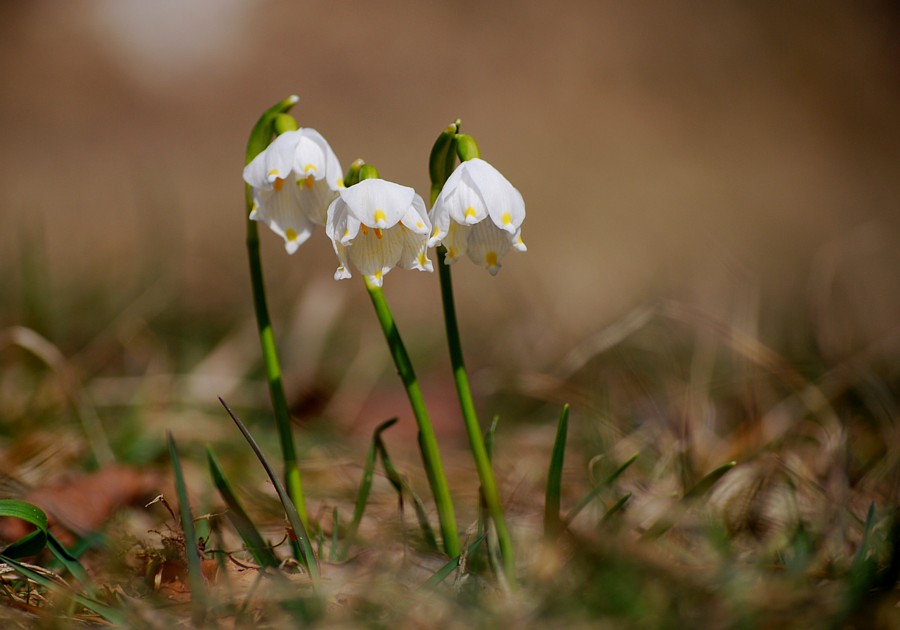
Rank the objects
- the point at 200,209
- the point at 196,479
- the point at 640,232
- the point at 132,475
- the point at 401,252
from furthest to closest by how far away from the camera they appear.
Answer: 1. the point at 640,232
2. the point at 200,209
3. the point at 196,479
4. the point at 132,475
5. the point at 401,252

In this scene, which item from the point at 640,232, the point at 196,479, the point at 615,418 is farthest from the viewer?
the point at 640,232

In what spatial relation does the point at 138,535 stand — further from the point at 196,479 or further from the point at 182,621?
the point at 182,621

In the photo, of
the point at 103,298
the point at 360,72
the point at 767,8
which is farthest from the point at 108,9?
the point at 767,8

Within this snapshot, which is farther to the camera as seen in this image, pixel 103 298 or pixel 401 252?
pixel 103 298

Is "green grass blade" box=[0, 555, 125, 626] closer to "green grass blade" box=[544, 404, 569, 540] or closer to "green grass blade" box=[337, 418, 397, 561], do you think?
"green grass blade" box=[337, 418, 397, 561]

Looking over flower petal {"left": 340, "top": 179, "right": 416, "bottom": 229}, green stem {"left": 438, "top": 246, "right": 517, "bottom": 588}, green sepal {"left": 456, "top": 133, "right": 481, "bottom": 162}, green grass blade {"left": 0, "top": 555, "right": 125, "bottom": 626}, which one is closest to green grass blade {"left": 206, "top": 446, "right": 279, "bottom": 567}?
green grass blade {"left": 0, "top": 555, "right": 125, "bottom": 626}

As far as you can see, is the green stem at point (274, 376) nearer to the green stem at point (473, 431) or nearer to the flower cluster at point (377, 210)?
the flower cluster at point (377, 210)

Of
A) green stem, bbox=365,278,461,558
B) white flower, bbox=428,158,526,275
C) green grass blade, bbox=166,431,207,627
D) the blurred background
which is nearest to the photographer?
green grass blade, bbox=166,431,207,627
